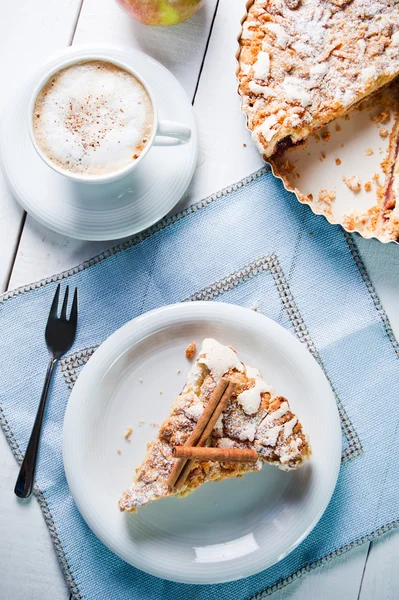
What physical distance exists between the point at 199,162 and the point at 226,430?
98 centimetres

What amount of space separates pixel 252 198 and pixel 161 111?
1.47 feet

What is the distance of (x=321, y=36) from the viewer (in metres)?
2.24

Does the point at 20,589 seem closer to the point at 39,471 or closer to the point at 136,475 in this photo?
the point at 39,471

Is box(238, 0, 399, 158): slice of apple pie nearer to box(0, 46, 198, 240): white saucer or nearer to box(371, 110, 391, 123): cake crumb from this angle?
box(371, 110, 391, 123): cake crumb

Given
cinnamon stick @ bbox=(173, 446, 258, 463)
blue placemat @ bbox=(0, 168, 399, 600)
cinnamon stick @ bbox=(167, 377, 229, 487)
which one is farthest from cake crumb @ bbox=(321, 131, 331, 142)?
cinnamon stick @ bbox=(173, 446, 258, 463)

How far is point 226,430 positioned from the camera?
6.84 ft

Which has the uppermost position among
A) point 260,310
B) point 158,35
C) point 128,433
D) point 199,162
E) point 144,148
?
point 158,35

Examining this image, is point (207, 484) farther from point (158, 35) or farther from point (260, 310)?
point (158, 35)

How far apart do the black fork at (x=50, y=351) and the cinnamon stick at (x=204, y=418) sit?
1.71 ft

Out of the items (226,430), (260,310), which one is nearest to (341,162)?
(260,310)

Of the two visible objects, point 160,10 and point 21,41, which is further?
point 21,41

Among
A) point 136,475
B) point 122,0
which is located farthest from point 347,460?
point 122,0

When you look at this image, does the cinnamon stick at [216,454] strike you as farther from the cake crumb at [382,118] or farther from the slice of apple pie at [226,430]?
the cake crumb at [382,118]

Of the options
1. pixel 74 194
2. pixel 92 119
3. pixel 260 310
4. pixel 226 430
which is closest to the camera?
pixel 92 119
